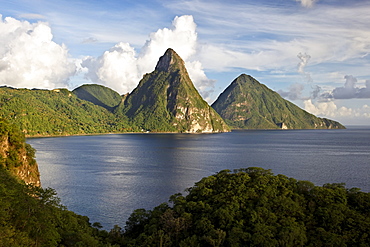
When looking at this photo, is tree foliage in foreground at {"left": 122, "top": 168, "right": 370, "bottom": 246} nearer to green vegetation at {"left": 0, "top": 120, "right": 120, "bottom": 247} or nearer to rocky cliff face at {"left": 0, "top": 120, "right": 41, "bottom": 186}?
green vegetation at {"left": 0, "top": 120, "right": 120, "bottom": 247}

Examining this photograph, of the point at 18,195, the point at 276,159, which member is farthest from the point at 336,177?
the point at 18,195

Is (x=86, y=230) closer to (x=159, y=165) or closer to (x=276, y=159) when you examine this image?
(x=159, y=165)

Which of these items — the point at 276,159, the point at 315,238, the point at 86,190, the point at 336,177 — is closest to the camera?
the point at 315,238

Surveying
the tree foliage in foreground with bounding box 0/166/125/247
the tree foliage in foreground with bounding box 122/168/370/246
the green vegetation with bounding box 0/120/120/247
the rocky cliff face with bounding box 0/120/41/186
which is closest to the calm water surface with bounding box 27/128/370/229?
the rocky cliff face with bounding box 0/120/41/186

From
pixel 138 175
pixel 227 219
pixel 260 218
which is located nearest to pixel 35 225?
pixel 227 219

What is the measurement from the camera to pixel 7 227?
1417 inches

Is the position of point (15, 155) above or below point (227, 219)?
above

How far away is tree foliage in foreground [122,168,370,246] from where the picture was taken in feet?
140

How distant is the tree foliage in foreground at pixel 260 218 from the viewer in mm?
42688

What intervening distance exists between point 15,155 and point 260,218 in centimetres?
6538

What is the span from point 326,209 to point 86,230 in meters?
35.7

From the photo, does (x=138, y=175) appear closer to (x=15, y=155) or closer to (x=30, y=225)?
(x=15, y=155)

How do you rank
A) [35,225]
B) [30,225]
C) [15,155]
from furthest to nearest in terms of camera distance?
1. [15,155]
2. [30,225]
3. [35,225]

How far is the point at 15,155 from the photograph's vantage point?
83125 mm
